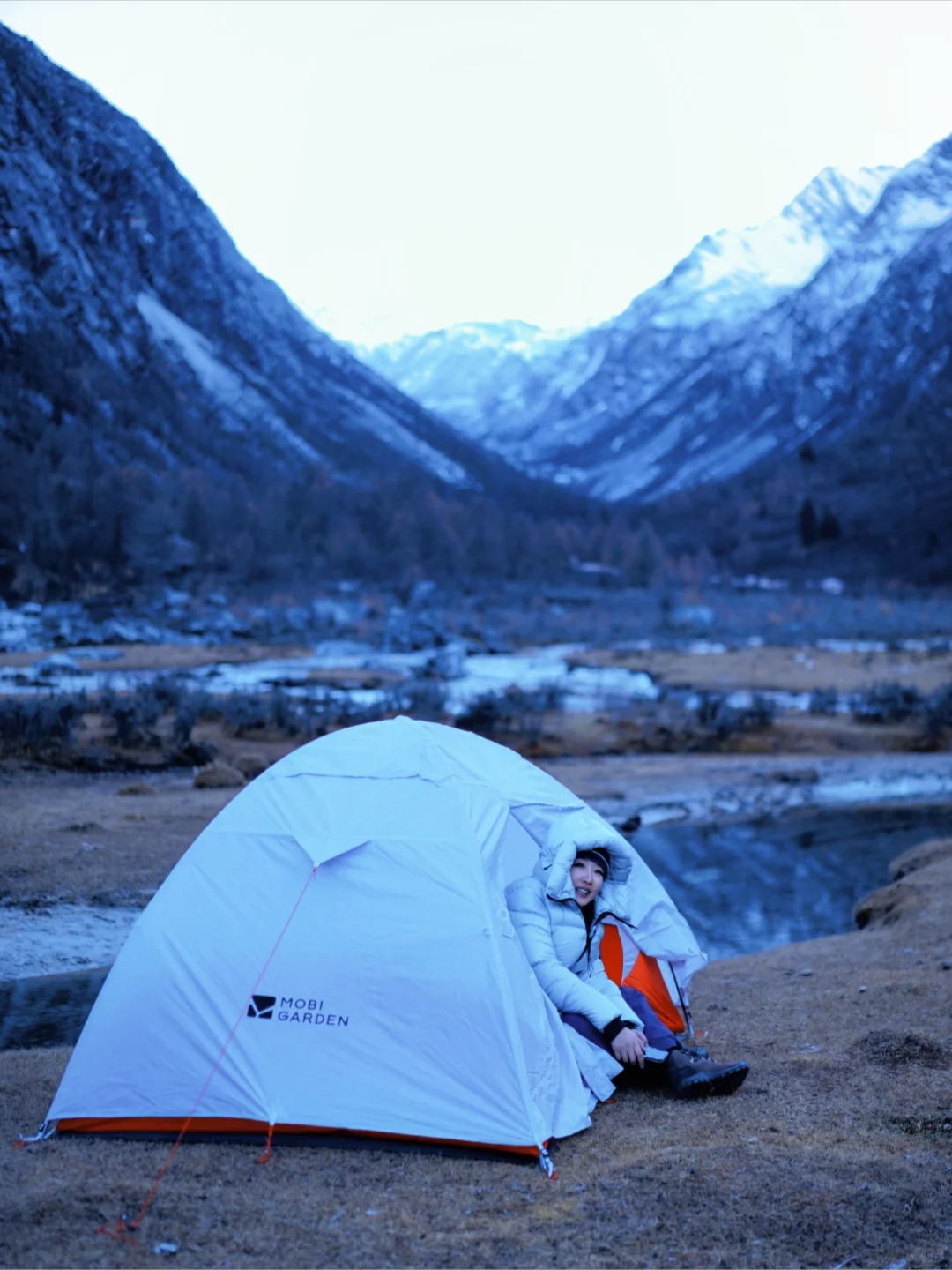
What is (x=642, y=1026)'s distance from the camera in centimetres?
566

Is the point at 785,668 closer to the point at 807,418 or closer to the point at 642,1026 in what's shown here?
the point at 642,1026

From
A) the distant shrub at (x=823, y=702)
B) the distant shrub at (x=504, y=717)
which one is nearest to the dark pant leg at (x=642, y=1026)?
the distant shrub at (x=504, y=717)

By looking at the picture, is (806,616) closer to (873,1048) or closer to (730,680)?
(730,680)

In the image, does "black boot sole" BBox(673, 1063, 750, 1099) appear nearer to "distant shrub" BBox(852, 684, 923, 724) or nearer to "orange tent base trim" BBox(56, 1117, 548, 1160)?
"orange tent base trim" BBox(56, 1117, 548, 1160)

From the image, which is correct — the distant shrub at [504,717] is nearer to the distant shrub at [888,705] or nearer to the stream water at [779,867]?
the stream water at [779,867]

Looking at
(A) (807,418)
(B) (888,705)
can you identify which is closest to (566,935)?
(B) (888,705)

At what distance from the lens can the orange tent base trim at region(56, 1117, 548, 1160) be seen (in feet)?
16.2

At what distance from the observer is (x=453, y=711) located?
22.2m

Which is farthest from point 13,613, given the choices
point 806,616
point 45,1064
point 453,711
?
point 806,616

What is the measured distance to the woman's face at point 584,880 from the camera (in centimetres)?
587

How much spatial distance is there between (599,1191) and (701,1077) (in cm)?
118

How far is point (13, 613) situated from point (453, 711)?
9047 mm

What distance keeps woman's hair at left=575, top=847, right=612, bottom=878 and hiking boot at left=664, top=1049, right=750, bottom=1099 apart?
938 mm

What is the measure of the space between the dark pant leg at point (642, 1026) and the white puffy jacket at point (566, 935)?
48mm
